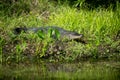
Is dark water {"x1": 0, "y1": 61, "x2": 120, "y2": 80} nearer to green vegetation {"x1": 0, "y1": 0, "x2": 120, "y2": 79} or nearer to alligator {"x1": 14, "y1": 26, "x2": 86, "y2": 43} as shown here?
green vegetation {"x1": 0, "y1": 0, "x2": 120, "y2": 79}

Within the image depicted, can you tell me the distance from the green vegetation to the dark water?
0.83 ft

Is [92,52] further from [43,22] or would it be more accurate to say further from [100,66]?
[43,22]

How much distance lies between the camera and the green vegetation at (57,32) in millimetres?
7641

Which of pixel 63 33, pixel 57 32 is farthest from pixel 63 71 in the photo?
pixel 63 33

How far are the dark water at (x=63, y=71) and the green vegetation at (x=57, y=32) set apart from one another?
0.83 feet

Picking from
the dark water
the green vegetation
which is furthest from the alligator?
the dark water

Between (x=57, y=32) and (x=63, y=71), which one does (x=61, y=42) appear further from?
(x=63, y=71)

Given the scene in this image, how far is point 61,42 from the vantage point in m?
8.22

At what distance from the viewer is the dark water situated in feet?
19.4

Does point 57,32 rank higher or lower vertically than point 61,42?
higher

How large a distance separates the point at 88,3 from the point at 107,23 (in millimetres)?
1689

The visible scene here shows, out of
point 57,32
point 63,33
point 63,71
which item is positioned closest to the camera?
point 63,71

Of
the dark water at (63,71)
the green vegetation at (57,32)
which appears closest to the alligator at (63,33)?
the green vegetation at (57,32)

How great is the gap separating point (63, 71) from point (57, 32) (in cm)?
186
